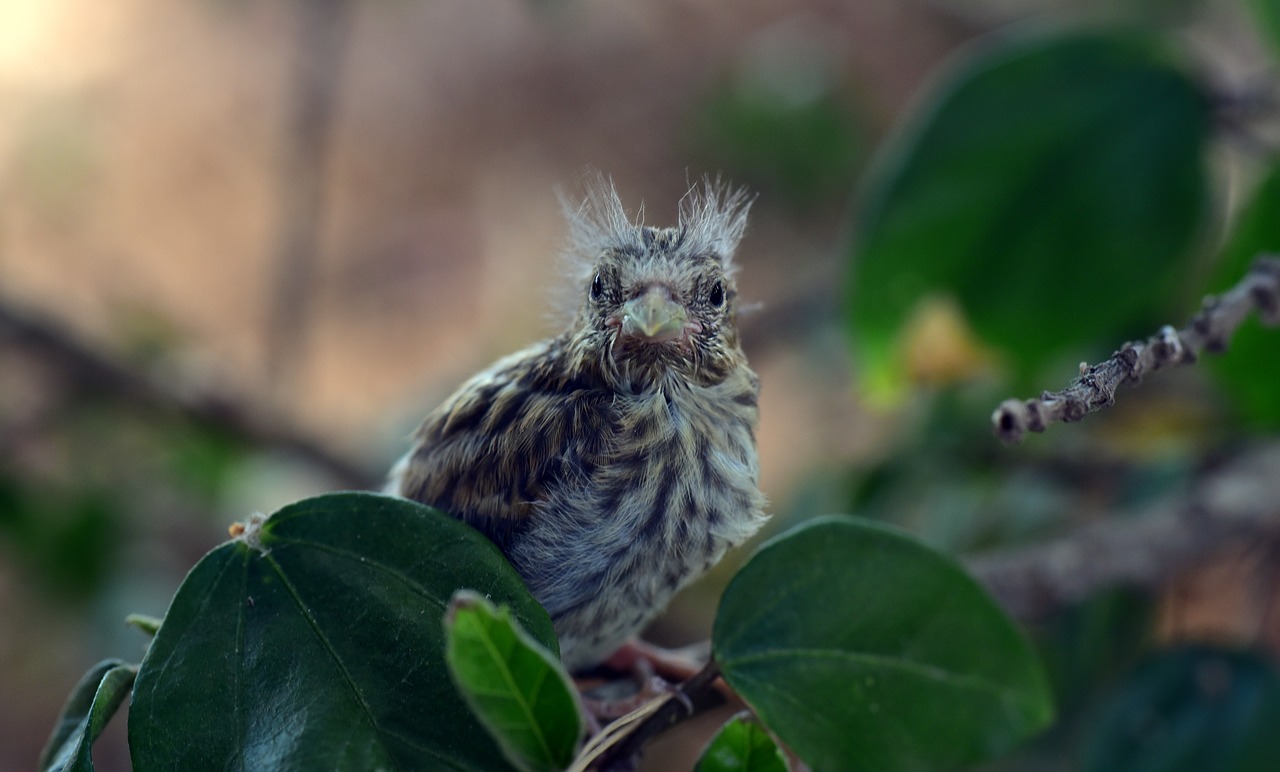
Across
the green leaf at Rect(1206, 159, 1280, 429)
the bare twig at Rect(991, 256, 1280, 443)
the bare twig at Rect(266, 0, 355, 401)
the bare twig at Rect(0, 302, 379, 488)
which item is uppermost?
the bare twig at Rect(266, 0, 355, 401)

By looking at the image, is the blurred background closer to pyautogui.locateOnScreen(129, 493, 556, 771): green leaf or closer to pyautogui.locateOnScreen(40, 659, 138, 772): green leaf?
pyautogui.locateOnScreen(129, 493, 556, 771): green leaf

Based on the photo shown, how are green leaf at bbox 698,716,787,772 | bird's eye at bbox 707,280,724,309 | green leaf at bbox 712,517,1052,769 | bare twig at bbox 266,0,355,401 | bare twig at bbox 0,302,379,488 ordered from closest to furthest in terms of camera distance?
green leaf at bbox 698,716,787,772 < green leaf at bbox 712,517,1052,769 < bird's eye at bbox 707,280,724,309 < bare twig at bbox 0,302,379,488 < bare twig at bbox 266,0,355,401

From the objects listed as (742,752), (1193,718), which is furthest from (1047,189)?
(742,752)

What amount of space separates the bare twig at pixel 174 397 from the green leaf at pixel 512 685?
2001mm

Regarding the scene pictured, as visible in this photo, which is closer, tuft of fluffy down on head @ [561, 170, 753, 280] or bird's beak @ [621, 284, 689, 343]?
bird's beak @ [621, 284, 689, 343]

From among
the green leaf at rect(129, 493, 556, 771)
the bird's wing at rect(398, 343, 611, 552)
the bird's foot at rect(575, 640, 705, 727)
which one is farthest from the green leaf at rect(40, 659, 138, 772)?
the bird's foot at rect(575, 640, 705, 727)

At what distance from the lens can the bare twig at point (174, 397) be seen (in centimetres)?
259

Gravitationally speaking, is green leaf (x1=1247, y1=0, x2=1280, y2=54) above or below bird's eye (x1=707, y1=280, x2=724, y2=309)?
above

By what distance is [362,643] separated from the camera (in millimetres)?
930

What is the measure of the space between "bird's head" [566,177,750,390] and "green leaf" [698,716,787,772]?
14.0 inches

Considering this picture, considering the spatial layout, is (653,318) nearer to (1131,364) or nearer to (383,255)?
(1131,364)

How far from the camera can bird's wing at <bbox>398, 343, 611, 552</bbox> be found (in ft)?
3.47

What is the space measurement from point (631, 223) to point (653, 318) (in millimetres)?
215

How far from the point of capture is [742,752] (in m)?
0.88
